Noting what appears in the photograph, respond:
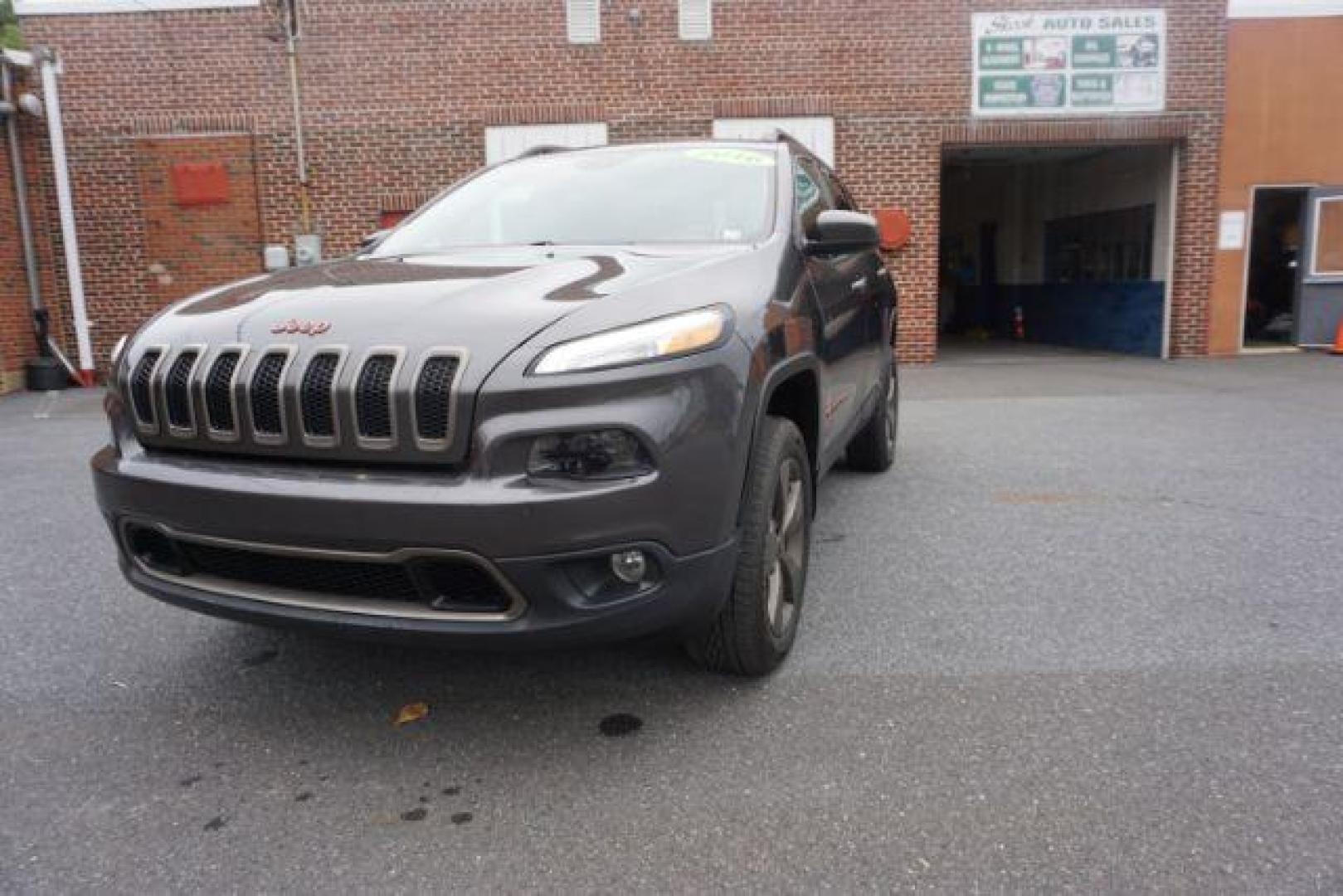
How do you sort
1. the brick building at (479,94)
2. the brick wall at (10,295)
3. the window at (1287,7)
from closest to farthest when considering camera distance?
1. the brick wall at (10,295)
2. the brick building at (479,94)
3. the window at (1287,7)

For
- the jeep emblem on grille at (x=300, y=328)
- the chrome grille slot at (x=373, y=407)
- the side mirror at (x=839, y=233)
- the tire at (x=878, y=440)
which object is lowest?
the tire at (x=878, y=440)

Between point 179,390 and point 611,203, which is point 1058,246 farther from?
point 179,390

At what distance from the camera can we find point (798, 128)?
11.6 m

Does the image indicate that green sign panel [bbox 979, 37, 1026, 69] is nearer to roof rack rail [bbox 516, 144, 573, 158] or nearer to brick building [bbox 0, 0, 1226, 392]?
brick building [bbox 0, 0, 1226, 392]

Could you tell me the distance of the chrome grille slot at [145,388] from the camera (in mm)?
2420

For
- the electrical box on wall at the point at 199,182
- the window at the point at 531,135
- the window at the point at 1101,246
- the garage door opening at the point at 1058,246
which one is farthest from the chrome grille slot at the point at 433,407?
the window at the point at 1101,246

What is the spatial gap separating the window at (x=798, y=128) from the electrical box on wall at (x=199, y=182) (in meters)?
6.12

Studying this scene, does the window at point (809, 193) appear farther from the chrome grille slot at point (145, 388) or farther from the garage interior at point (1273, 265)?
the garage interior at point (1273, 265)

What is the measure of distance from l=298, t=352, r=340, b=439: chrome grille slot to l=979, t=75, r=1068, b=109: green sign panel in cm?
1128

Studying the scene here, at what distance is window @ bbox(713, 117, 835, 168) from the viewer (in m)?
11.5

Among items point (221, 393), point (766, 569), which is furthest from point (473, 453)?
point (766, 569)

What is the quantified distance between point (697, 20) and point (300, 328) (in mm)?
10406

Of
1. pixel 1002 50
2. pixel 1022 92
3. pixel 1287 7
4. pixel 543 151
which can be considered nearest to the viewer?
pixel 543 151

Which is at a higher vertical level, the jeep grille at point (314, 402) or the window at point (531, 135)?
the window at point (531, 135)
